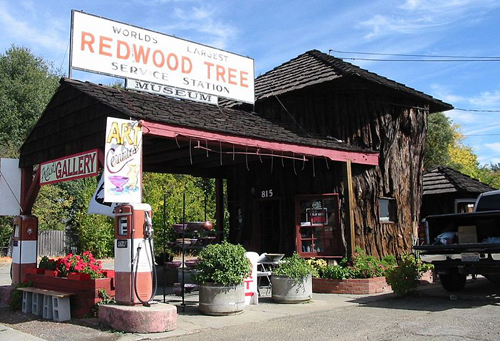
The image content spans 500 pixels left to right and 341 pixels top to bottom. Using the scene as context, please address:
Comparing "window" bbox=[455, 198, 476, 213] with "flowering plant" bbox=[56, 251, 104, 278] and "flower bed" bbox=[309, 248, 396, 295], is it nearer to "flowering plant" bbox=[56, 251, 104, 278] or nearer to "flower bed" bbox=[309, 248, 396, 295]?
"flower bed" bbox=[309, 248, 396, 295]

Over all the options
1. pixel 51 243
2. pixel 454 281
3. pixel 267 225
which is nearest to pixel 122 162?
pixel 267 225

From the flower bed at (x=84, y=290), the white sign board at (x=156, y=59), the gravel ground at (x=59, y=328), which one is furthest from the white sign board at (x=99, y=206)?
the white sign board at (x=156, y=59)

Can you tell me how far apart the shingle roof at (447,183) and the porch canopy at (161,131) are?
19.8ft

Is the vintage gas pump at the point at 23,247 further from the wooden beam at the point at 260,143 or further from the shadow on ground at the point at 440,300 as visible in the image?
the shadow on ground at the point at 440,300

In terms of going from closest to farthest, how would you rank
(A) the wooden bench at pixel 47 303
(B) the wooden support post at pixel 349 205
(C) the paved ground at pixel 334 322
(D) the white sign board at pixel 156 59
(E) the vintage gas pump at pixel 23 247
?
(C) the paved ground at pixel 334 322 → (A) the wooden bench at pixel 47 303 → (D) the white sign board at pixel 156 59 → (E) the vintage gas pump at pixel 23 247 → (B) the wooden support post at pixel 349 205

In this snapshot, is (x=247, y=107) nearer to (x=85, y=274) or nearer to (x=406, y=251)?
(x=406, y=251)

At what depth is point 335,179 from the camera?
1318 centimetres

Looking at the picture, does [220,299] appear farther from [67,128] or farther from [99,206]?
[67,128]

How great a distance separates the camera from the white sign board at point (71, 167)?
9062mm

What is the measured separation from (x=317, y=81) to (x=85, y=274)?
811cm

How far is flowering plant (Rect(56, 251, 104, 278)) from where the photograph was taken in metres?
8.90

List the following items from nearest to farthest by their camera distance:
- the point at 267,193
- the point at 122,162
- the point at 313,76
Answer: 1. the point at 122,162
2. the point at 313,76
3. the point at 267,193

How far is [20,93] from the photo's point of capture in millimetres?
34156

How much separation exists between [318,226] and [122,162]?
6860mm
